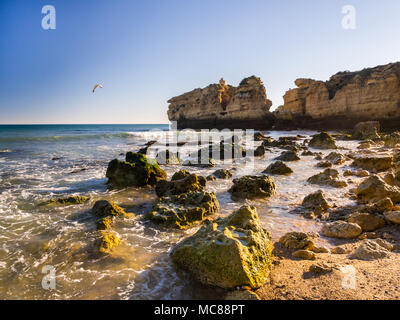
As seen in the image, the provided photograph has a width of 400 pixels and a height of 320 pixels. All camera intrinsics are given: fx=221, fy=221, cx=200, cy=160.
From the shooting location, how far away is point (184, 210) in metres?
4.70

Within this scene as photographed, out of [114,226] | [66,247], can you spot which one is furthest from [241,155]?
[66,247]

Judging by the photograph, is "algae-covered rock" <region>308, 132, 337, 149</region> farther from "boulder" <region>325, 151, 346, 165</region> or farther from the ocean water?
the ocean water

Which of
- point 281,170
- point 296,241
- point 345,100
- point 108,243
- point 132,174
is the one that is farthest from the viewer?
point 345,100

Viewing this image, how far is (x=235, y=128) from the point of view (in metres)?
43.7

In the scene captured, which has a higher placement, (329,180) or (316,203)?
(329,180)

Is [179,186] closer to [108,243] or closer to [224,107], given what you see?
[108,243]

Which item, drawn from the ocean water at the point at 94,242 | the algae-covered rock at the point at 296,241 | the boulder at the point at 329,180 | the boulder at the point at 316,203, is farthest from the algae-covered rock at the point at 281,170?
the algae-covered rock at the point at 296,241

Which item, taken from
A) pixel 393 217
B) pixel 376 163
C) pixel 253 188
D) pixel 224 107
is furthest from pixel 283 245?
pixel 224 107

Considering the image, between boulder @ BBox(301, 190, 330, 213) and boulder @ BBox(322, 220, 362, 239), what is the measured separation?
→ 962 millimetres

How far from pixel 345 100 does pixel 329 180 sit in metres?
27.3

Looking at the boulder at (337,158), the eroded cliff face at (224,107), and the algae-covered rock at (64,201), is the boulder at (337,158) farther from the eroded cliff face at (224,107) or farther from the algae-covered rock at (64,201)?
the eroded cliff face at (224,107)

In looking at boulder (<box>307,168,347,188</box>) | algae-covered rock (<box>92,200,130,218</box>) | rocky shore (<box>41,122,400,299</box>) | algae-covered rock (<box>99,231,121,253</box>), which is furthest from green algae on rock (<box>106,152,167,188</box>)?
boulder (<box>307,168,347,188</box>)
